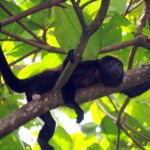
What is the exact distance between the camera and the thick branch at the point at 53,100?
2.73 m

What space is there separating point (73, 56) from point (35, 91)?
2.90 ft

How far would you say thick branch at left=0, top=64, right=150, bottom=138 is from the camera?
8.96ft

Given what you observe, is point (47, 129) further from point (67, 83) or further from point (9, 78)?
point (9, 78)

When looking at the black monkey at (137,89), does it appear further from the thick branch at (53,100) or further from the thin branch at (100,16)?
the thin branch at (100,16)

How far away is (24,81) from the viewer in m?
3.58

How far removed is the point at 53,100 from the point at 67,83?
59cm

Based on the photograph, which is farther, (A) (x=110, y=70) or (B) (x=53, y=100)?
(A) (x=110, y=70)

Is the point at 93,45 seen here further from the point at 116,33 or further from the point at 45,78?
the point at 45,78

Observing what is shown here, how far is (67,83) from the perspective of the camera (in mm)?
3561

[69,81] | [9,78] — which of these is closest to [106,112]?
[69,81]

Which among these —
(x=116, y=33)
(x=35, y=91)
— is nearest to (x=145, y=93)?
(x=116, y=33)

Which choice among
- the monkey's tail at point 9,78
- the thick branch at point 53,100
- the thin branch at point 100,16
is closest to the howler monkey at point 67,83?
the monkey's tail at point 9,78

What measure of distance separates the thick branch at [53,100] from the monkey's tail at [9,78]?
462 millimetres

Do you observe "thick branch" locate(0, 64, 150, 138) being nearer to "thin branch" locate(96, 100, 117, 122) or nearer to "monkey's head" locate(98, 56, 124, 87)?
"monkey's head" locate(98, 56, 124, 87)
